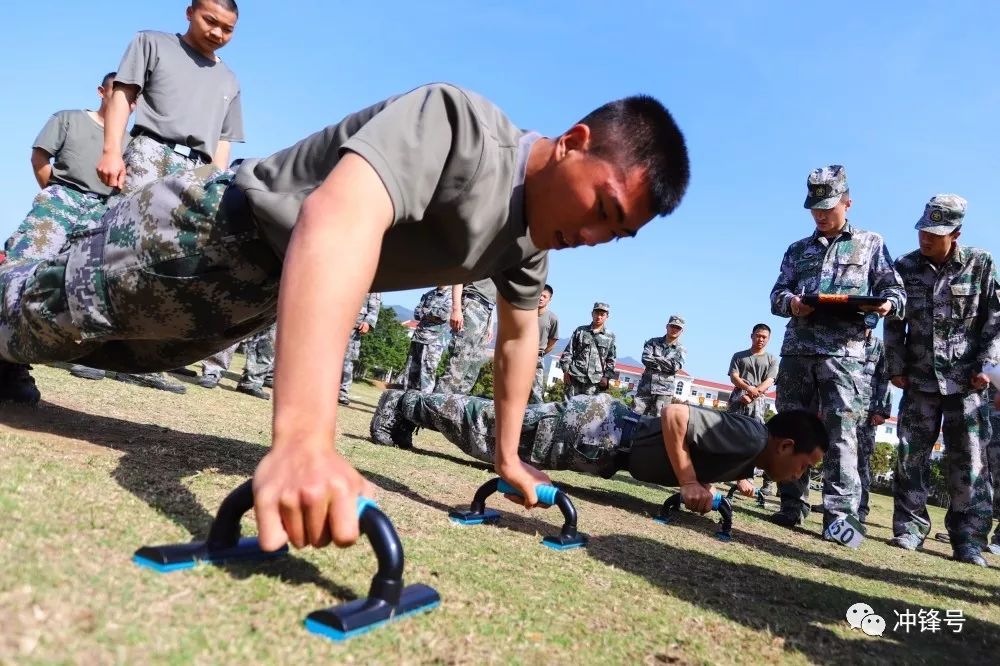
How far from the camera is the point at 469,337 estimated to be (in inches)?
314

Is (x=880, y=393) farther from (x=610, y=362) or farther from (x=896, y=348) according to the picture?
(x=610, y=362)

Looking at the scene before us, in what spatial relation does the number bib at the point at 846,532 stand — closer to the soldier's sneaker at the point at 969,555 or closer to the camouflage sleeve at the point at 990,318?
the soldier's sneaker at the point at 969,555

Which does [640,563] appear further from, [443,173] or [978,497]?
[978,497]

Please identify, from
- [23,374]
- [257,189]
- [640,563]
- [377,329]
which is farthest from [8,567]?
[377,329]

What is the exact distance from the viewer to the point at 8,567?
122cm

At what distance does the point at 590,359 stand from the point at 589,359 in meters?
0.02

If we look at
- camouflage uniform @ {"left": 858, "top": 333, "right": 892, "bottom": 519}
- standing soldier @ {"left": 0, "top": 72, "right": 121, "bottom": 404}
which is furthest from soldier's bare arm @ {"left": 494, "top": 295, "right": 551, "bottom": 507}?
camouflage uniform @ {"left": 858, "top": 333, "right": 892, "bottom": 519}

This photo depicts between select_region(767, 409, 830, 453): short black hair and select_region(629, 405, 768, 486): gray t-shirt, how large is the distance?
10cm

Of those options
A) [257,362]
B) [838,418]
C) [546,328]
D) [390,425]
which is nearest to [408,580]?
[390,425]

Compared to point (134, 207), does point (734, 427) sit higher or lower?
lower

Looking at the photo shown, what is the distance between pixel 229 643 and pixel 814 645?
149 cm

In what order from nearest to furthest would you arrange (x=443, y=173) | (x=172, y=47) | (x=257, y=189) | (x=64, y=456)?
(x=443, y=173) → (x=257, y=189) → (x=64, y=456) → (x=172, y=47)

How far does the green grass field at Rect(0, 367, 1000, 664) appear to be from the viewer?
1.17 m

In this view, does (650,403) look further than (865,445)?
Yes
